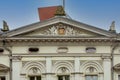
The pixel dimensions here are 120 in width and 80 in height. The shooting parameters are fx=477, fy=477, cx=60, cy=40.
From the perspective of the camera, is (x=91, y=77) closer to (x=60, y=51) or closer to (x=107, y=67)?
(x=107, y=67)

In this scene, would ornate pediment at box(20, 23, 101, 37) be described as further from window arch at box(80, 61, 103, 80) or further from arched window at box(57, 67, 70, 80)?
arched window at box(57, 67, 70, 80)

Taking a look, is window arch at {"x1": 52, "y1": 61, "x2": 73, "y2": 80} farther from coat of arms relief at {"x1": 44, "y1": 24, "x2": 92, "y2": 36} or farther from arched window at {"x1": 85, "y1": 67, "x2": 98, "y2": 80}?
coat of arms relief at {"x1": 44, "y1": 24, "x2": 92, "y2": 36}

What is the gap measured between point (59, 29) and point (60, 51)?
2.03 m

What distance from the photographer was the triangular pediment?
1715 inches

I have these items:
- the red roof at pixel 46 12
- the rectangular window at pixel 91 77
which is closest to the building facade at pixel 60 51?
the rectangular window at pixel 91 77

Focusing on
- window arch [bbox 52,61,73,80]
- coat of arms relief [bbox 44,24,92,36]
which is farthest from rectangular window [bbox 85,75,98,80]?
coat of arms relief [bbox 44,24,92,36]

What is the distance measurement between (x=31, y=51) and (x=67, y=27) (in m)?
3.98

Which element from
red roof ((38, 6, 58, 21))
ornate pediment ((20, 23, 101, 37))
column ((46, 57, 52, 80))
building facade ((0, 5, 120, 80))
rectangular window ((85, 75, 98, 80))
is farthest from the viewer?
red roof ((38, 6, 58, 21))

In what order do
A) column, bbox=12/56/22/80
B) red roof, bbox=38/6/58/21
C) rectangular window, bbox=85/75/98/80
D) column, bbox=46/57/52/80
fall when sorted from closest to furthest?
Result: column, bbox=12/56/22/80 → column, bbox=46/57/52/80 → rectangular window, bbox=85/75/98/80 → red roof, bbox=38/6/58/21

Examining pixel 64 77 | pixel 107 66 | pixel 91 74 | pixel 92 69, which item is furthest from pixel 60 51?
pixel 107 66

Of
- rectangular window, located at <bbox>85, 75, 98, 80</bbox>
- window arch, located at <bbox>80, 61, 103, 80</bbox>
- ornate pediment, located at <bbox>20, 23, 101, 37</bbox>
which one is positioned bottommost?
rectangular window, located at <bbox>85, 75, 98, 80</bbox>

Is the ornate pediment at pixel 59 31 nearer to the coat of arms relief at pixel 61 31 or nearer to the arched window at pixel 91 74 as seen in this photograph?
the coat of arms relief at pixel 61 31

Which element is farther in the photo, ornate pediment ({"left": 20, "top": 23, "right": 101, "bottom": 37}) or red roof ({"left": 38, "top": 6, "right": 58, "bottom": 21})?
red roof ({"left": 38, "top": 6, "right": 58, "bottom": 21})

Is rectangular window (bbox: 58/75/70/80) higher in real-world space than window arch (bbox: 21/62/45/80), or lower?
lower
